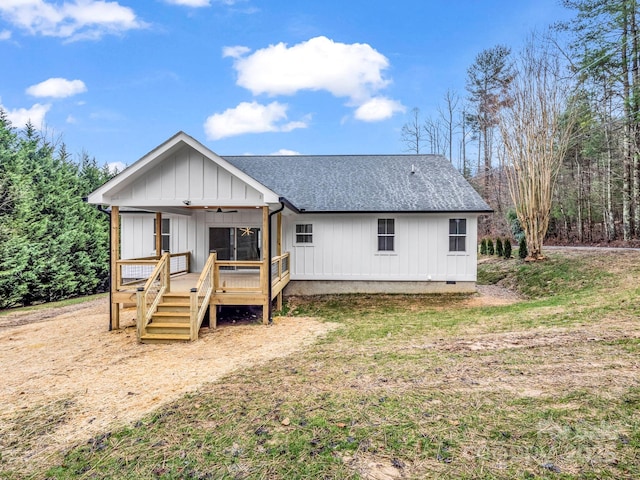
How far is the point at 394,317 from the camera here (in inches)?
368

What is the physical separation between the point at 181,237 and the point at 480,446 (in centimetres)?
1182

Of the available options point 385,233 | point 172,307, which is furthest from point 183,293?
point 385,233

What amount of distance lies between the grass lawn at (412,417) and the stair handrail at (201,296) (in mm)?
2706

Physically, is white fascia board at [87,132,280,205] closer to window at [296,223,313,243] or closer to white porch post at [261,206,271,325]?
white porch post at [261,206,271,325]

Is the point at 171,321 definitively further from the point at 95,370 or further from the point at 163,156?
the point at 163,156

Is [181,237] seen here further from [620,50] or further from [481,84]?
[481,84]

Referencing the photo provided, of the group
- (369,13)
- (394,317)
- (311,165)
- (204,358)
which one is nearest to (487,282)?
(394,317)

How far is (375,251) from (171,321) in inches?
290

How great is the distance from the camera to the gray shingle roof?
12237mm

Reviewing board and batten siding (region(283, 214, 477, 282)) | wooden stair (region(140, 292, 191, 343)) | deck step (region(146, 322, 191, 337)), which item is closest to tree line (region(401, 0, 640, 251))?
board and batten siding (region(283, 214, 477, 282))

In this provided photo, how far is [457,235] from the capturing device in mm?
12148

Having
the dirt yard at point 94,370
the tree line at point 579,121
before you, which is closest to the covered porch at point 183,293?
the dirt yard at point 94,370

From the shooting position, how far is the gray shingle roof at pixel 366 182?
1224 cm

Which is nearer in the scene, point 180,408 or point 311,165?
point 180,408
